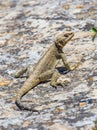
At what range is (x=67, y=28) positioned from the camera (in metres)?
9.66

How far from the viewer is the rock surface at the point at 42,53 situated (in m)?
6.59

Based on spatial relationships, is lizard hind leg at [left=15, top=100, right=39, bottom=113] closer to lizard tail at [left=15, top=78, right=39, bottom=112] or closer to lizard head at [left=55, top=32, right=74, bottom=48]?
lizard tail at [left=15, top=78, right=39, bottom=112]

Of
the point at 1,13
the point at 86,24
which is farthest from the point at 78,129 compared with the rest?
the point at 1,13

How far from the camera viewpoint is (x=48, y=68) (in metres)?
8.52

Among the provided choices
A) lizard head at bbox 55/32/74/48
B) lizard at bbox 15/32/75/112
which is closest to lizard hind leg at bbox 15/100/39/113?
lizard at bbox 15/32/75/112

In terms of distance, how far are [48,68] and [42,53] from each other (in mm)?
557

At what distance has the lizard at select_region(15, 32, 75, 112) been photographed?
752 centimetres

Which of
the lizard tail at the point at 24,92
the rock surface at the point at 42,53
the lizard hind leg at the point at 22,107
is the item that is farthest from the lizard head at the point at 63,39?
the lizard hind leg at the point at 22,107

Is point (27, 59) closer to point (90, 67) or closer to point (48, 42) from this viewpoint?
point (48, 42)

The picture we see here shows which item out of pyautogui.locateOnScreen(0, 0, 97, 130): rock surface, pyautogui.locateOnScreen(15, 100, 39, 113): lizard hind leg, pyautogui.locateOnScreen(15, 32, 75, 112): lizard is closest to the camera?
pyautogui.locateOnScreen(0, 0, 97, 130): rock surface

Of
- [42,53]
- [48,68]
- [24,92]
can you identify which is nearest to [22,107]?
[24,92]

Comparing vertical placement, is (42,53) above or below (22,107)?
below

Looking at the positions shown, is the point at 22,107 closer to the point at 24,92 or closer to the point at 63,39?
the point at 24,92

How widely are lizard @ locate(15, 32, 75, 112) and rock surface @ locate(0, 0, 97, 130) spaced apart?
108 mm
